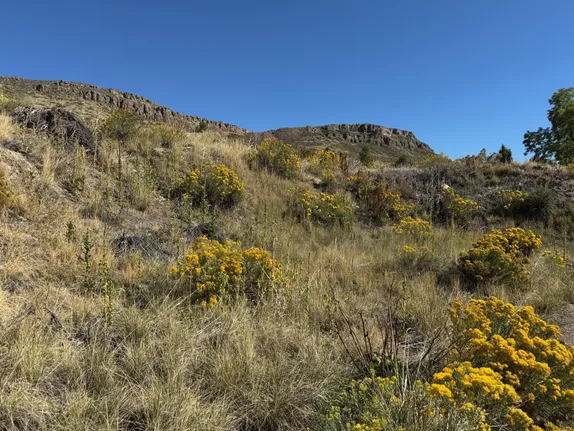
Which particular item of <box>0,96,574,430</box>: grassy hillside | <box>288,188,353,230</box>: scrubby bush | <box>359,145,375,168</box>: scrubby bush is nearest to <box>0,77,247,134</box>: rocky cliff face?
<box>359,145,375,168</box>: scrubby bush

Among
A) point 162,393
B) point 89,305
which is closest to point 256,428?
point 162,393

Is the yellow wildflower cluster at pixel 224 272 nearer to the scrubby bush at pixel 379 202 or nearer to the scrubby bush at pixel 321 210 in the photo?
the scrubby bush at pixel 321 210

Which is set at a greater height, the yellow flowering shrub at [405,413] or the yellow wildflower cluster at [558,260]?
the yellow wildflower cluster at [558,260]

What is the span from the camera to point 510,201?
9.09 meters

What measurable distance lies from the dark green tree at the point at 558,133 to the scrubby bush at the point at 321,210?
25857 millimetres

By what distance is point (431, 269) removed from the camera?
529cm

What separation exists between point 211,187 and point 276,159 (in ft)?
9.12

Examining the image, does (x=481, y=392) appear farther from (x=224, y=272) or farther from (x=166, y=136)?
(x=166, y=136)

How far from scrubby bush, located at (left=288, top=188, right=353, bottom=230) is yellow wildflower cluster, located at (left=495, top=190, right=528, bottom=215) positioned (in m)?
4.58

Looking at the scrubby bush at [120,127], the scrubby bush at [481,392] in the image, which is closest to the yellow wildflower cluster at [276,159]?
the scrubby bush at [120,127]

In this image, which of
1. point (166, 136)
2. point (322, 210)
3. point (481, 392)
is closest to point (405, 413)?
point (481, 392)

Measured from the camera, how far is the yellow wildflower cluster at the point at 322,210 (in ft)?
25.1

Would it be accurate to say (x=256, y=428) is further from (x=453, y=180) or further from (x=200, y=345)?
(x=453, y=180)

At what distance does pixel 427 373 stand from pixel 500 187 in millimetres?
9631
